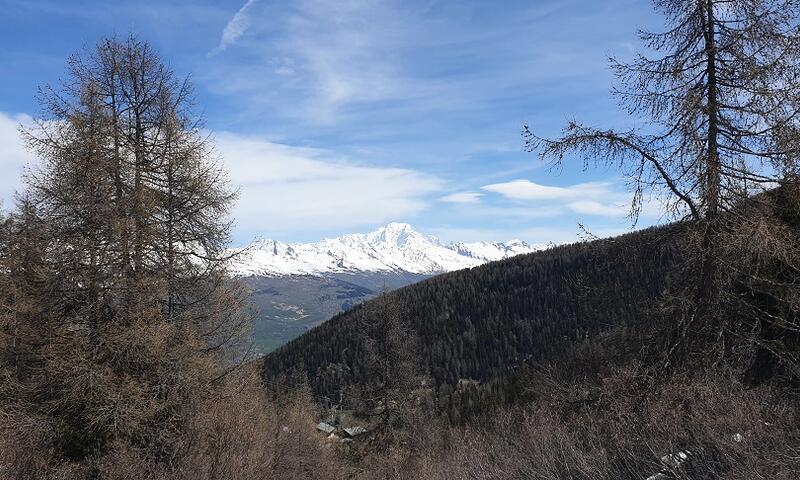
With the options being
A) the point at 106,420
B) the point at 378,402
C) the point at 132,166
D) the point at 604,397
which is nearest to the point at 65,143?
the point at 132,166

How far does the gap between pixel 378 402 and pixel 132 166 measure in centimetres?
3086

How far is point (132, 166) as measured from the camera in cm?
1315

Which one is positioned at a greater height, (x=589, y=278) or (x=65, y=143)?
(x=65, y=143)

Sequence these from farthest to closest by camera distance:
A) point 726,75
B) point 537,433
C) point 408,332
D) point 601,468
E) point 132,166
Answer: point 408,332, point 132,166, point 537,433, point 726,75, point 601,468

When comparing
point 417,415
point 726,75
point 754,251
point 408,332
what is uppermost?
point 726,75

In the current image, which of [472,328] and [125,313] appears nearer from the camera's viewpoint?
[125,313]

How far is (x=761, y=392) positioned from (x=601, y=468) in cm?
299

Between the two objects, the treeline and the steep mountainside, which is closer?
the treeline

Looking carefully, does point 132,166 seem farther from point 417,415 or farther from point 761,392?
point 417,415

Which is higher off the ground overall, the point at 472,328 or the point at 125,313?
the point at 125,313

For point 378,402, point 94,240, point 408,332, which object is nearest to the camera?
point 94,240

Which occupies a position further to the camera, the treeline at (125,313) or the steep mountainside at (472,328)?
the steep mountainside at (472,328)

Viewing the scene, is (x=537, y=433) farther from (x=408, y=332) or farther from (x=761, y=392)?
(x=408, y=332)

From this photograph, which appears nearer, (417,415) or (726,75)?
(726,75)
